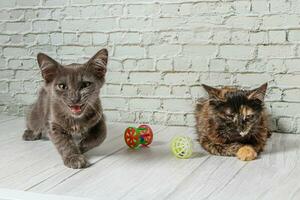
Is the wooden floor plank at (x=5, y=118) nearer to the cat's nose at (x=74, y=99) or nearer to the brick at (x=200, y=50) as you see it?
the cat's nose at (x=74, y=99)

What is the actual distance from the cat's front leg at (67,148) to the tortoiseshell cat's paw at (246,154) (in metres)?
0.72

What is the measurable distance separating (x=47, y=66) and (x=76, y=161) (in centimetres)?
48

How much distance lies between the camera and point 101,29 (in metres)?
2.98

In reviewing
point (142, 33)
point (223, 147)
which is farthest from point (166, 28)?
point (223, 147)

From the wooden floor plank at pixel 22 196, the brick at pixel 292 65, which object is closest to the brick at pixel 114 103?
the brick at pixel 292 65

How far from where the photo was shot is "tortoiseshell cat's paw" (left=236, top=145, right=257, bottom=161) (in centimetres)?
222

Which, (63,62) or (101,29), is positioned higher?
(101,29)

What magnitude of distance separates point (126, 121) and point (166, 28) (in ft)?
2.16

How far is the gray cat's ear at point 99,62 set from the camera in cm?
226

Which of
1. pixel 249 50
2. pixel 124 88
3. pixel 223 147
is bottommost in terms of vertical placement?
pixel 223 147

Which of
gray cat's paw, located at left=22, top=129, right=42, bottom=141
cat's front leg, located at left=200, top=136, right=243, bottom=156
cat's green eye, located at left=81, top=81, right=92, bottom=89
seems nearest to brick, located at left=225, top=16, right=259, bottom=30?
cat's front leg, located at left=200, top=136, right=243, bottom=156

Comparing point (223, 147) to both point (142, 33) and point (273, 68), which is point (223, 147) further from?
point (142, 33)

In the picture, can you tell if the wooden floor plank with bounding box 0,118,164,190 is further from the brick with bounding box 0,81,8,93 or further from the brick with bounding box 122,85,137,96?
the brick with bounding box 0,81,8,93

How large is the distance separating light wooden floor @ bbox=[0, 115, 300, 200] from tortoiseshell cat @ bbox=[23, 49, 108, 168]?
88mm
